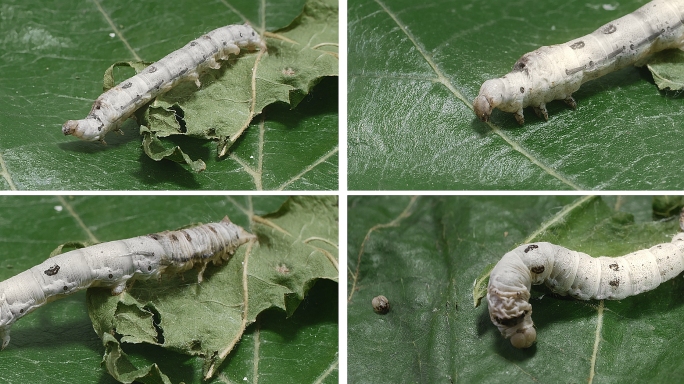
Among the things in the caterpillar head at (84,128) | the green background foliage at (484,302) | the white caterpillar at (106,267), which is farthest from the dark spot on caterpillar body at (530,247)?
the caterpillar head at (84,128)

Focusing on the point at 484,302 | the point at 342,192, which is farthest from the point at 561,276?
the point at 342,192

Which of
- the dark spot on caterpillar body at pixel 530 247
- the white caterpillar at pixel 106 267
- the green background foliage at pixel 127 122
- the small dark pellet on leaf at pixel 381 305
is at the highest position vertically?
the green background foliage at pixel 127 122

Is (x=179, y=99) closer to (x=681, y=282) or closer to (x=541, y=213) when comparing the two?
(x=541, y=213)

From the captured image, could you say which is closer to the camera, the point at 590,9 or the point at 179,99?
the point at 179,99

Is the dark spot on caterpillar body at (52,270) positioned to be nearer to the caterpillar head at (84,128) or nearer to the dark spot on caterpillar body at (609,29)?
the caterpillar head at (84,128)

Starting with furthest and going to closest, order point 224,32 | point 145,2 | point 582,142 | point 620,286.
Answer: point 145,2 → point 224,32 → point 582,142 → point 620,286

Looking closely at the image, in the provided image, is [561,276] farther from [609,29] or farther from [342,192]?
[609,29]

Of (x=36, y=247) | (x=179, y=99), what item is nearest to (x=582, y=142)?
(x=179, y=99)
